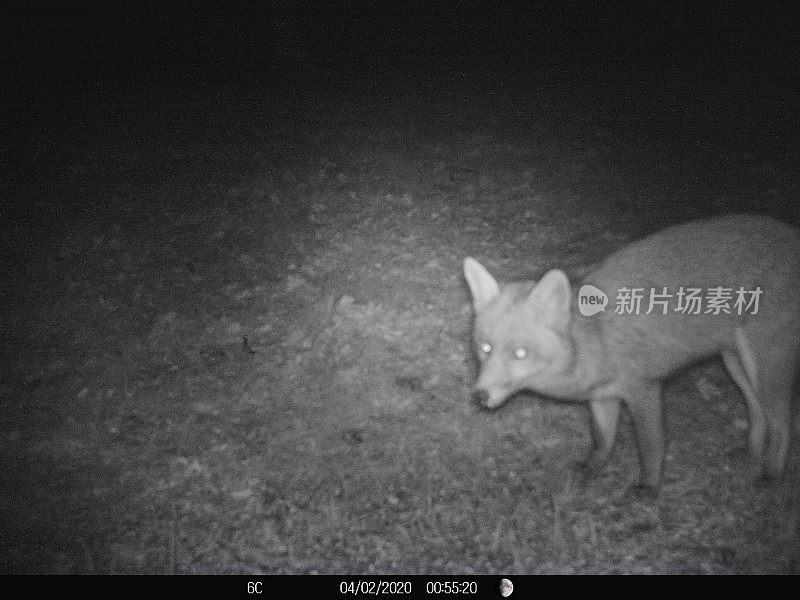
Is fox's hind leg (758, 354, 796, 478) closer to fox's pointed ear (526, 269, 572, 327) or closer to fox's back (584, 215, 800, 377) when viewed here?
fox's back (584, 215, 800, 377)

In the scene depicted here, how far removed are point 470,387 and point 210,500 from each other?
6.07 feet

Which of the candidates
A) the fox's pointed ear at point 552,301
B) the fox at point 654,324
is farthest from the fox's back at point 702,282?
the fox's pointed ear at point 552,301

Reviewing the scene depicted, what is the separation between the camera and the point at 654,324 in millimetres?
2992

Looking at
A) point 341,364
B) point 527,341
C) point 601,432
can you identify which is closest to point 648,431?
point 601,432

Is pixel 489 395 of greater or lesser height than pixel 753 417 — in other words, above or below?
above

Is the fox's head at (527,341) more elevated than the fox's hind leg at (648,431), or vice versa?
the fox's head at (527,341)

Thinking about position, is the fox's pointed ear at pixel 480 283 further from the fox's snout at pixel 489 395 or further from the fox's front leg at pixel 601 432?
the fox's front leg at pixel 601 432

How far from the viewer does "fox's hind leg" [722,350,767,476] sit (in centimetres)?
328

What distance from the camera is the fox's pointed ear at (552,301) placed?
2752 mm

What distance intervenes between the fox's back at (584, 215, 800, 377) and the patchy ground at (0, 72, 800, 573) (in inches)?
33.3

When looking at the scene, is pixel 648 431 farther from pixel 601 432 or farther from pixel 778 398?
pixel 778 398

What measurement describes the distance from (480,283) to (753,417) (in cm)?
184

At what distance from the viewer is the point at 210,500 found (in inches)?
137
